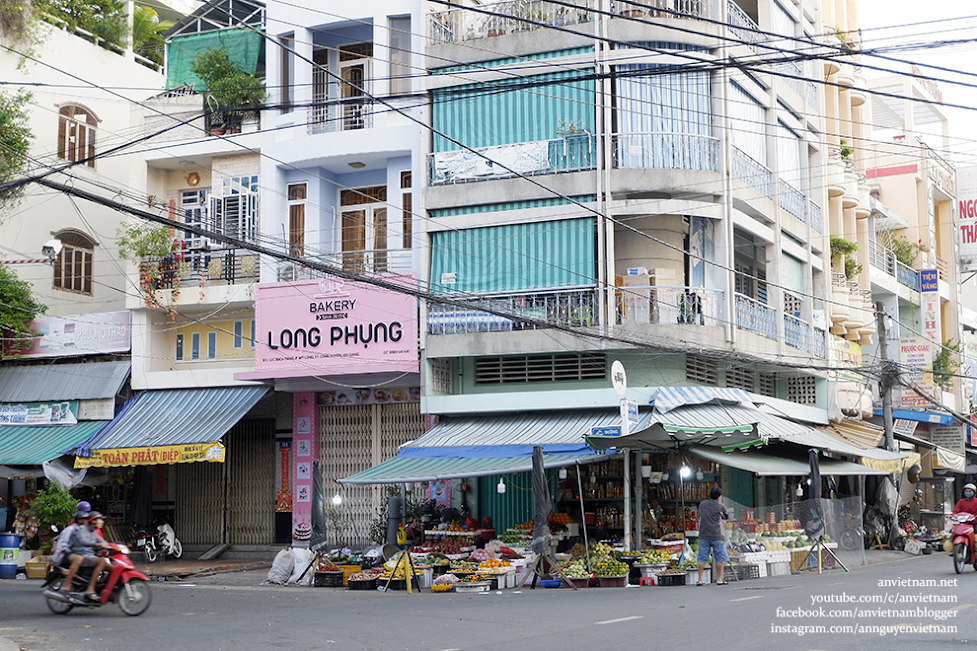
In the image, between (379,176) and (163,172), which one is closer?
(379,176)

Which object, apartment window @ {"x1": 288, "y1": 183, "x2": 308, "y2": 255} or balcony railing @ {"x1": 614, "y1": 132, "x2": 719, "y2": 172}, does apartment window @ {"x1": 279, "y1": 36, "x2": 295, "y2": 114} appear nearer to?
apartment window @ {"x1": 288, "y1": 183, "x2": 308, "y2": 255}

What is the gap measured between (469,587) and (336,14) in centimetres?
1360

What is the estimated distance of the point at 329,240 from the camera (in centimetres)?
2662

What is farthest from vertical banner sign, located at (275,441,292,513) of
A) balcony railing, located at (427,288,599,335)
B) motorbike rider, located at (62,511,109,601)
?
motorbike rider, located at (62,511,109,601)

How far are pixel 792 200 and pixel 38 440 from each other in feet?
61.5

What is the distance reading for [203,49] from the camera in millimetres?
28953

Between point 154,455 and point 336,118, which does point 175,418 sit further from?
point 336,118

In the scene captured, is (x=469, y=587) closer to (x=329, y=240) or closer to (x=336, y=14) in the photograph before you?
(x=329, y=240)

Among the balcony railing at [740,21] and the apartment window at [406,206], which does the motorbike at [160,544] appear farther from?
the balcony railing at [740,21]

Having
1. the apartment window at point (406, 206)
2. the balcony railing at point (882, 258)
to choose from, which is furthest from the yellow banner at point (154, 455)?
the balcony railing at point (882, 258)

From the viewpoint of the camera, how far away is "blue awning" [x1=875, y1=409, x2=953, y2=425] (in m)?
33.6

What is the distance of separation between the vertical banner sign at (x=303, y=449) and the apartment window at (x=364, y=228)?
10.7 ft

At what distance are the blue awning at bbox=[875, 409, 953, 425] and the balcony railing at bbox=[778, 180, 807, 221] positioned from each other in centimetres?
751

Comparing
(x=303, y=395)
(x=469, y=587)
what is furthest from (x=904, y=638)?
(x=303, y=395)
